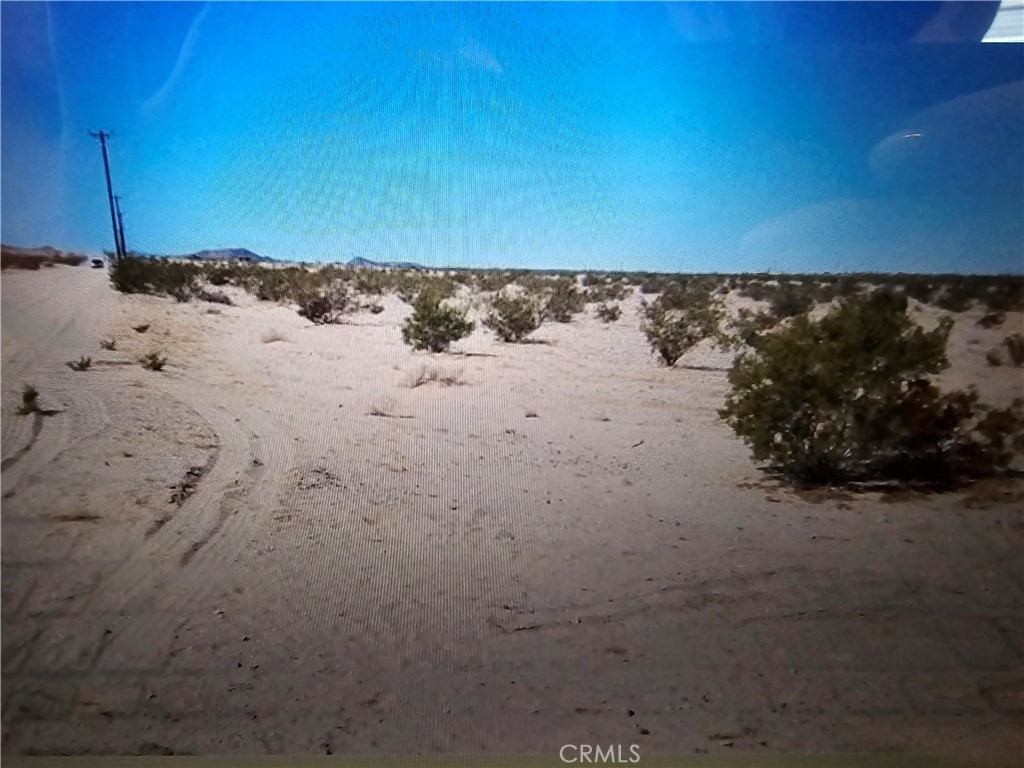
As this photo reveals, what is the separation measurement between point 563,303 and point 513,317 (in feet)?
1.32

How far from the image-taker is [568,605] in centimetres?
276

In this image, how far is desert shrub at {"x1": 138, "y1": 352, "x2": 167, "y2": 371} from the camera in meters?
3.01

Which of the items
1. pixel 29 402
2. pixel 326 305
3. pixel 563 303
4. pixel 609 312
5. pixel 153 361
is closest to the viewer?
pixel 29 402

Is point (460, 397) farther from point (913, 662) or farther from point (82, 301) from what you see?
point (913, 662)

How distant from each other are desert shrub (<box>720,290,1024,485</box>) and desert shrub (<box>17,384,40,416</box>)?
10.8 feet

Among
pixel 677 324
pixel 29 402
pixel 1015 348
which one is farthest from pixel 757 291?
pixel 29 402

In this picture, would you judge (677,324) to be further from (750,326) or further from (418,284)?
(418,284)

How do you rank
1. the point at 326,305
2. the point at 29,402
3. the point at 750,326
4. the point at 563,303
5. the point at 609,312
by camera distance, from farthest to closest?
the point at 563,303, the point at 609,312, the point at 750,326, the point at 326,305, the point at 29,402

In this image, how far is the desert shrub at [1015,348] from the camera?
321 cm

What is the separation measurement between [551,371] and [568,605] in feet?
3.94

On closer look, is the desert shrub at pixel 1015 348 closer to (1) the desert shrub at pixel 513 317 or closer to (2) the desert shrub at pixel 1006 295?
(2) the desert shrub at pixel 1006 295

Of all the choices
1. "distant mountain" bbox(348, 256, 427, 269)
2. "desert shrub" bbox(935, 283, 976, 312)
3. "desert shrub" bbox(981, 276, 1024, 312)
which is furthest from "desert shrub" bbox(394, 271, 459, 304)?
"desert shrub" bbox(981, 276, 1024, 312)

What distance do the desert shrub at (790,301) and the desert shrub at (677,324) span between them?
332 mm

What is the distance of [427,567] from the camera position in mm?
2793
